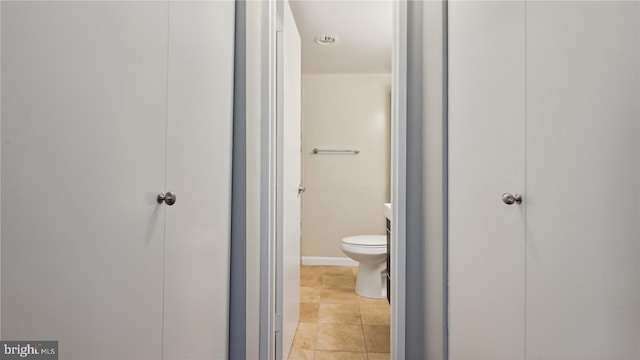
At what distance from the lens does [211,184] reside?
123 centimetres

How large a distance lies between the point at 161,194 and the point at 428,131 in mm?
1074

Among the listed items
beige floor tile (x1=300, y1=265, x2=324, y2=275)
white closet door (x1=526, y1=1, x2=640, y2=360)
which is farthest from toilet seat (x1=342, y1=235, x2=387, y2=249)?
white closet door (x1=526, y1=1, x2=640, y2=360)

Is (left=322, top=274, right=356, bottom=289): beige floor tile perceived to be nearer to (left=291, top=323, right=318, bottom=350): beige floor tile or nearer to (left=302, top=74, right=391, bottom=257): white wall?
(left=302, top=74, right=391, bottom=257): white wall

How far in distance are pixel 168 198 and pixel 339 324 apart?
5.66 ft

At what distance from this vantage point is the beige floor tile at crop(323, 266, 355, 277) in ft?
11.7

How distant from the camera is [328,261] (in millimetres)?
3896

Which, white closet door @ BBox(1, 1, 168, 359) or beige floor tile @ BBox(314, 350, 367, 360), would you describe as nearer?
white closet door @ BBox(1, 1, 168, 359)

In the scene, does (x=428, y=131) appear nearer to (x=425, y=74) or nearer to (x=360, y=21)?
(x=425, y=74)

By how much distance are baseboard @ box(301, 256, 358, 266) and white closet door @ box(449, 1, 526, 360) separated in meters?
2.54

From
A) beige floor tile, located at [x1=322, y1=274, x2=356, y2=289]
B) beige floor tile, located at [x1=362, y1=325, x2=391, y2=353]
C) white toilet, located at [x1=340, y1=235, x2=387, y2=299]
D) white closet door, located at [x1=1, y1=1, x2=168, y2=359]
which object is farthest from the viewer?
beige floor tile, located at [x1=322, y1=274, x2=356, y2=289]

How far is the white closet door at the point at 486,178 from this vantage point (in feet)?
2.97

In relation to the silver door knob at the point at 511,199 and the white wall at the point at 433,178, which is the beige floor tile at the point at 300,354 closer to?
the white wall at the point at 433,178
